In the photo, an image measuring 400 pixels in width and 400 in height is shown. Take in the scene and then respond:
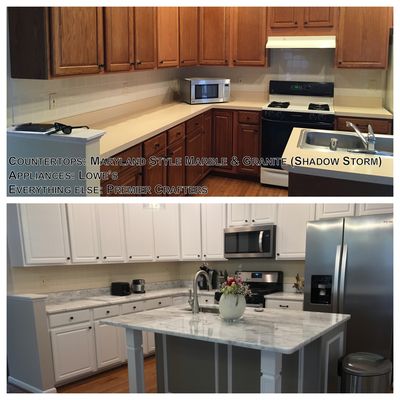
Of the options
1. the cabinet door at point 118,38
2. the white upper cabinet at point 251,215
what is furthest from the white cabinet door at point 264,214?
the cabinet door at point 118,38

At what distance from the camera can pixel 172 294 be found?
357cm

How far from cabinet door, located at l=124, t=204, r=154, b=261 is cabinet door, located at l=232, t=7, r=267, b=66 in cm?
216

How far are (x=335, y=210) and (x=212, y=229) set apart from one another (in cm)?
95

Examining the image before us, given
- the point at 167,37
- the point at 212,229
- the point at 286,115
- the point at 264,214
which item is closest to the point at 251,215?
the point at 264,214

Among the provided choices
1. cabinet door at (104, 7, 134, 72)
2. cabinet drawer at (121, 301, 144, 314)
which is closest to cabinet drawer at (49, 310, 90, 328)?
cabinet drawer at (121, 301, 144, 314)

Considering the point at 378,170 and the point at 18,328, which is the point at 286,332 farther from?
the point at 18,328

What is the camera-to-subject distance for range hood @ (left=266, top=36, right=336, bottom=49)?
4.17 metres

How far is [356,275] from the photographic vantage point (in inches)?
107

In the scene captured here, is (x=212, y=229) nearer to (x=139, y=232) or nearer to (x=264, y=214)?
(x=264, y=214)

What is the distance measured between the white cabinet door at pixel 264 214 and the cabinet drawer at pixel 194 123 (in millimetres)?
928

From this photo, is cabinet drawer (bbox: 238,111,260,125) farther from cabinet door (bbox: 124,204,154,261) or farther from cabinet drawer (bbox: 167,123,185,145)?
cabinet door (bbox: 124,204,154,261)

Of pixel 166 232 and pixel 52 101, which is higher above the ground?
pixel 52 101

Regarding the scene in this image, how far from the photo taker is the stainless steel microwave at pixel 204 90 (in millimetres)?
4426
